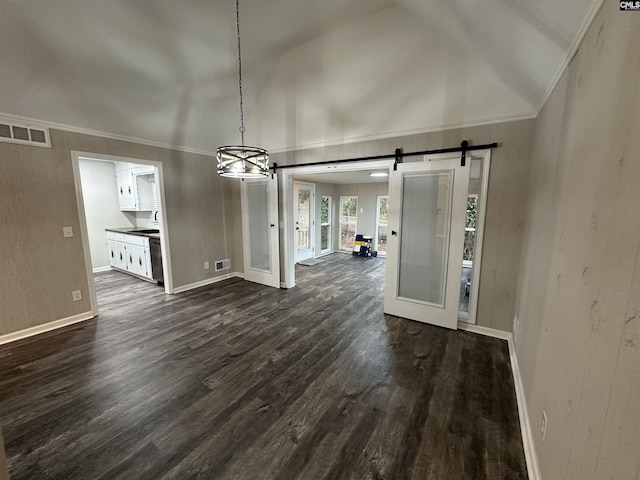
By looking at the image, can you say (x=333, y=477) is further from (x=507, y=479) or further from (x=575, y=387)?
(x=575, y=387)

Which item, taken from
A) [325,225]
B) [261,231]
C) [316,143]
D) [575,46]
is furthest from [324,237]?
[575,46]

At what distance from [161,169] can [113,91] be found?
51.2 inches

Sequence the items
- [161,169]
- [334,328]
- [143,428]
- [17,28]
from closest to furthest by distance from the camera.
→ [143,428], [17,28], [334,328], [161,169]

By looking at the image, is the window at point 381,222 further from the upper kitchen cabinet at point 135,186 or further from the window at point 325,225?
the upper kitchen cabinet at point 135,186

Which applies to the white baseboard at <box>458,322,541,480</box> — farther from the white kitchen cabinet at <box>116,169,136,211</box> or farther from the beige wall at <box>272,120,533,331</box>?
the white kitchen cabinet at <box>116,169,136,211</box>

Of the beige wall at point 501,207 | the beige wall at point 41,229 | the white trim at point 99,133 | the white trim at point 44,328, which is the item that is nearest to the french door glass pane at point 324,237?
the white trim at point 99,133

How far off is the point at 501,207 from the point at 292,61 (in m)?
2.94

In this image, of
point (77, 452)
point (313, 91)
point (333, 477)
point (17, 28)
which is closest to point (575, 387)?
point (333, 477)

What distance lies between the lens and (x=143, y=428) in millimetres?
1854

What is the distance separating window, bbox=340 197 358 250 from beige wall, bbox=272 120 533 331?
485 centimetres

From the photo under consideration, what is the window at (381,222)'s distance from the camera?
25.1 feet

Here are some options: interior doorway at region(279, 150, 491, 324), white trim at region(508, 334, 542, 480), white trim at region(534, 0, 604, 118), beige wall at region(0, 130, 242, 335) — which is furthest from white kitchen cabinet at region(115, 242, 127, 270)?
white trim at region(534, 0, 604, 118)

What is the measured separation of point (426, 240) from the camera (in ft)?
11.1

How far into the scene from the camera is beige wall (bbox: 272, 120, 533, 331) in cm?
279
